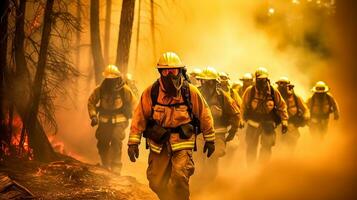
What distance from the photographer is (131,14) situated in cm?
1316

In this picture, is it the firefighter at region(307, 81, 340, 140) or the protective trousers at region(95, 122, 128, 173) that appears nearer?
the protective trousers at region(95, 122, 128, 173)

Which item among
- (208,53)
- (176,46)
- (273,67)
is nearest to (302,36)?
(273,67)

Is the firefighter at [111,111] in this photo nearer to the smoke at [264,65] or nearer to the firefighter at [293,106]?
the smoke at [264,65]

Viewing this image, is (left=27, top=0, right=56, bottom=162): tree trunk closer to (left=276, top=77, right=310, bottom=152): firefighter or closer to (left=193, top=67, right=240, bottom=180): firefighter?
(left=193, top=67, right=240, bottom=180): firefighter

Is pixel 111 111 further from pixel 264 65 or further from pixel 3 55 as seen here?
pixel 264 65

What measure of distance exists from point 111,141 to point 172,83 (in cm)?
407

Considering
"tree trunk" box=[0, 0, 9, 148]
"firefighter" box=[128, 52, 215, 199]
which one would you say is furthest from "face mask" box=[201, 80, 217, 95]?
"tree trunk" box=[0, 0, 9, 148]

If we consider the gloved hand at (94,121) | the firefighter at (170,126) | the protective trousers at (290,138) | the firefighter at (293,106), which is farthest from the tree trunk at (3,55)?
the protective trousers at (290,138)

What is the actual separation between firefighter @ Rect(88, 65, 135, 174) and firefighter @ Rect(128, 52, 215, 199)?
331 centimetres

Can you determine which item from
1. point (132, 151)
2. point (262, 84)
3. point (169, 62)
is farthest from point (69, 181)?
point (262, 84)

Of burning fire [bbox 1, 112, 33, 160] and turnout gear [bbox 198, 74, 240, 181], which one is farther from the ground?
turnout gear [bbox 198, 74, 240, 181]

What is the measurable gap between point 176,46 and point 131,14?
8.16 meters

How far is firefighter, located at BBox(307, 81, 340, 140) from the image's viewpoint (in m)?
13.4

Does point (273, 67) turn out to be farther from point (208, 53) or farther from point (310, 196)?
point (310, 196)
